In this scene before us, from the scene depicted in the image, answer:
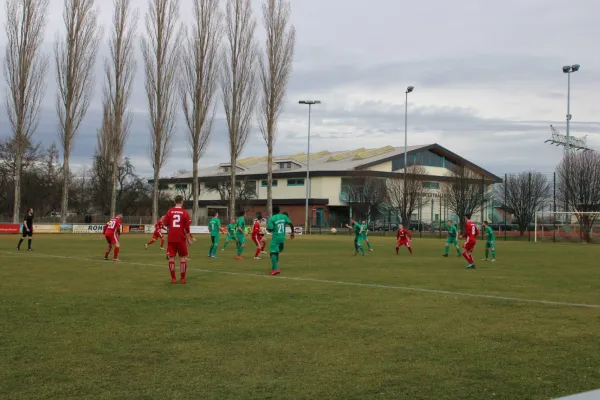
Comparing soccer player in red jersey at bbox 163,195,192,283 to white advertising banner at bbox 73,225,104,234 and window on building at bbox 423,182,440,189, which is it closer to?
white advertising banner at bbox 73,225,104,234

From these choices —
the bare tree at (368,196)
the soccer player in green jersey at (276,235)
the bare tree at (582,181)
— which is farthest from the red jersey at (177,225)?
the bare tree at (368,196)

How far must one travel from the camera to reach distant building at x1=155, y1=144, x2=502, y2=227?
83.8 meters

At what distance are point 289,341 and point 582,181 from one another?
2162 inches

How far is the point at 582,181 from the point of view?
55.6m

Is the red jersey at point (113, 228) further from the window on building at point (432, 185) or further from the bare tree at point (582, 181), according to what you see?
the window on building at point (432, 185)

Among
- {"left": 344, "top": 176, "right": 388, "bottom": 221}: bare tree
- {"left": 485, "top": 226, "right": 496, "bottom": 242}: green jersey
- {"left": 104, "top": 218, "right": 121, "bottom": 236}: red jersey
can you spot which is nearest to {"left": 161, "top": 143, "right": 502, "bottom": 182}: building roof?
{"left": 344, "top": 176, "right": 388, "bottom": 221}: bare tree

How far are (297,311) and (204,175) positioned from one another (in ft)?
305

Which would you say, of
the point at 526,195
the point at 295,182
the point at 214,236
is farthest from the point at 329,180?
the point at 214,236

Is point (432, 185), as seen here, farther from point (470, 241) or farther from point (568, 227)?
point (470, 241)

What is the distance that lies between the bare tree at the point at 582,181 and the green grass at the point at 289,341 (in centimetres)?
4563

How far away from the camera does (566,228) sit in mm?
52562

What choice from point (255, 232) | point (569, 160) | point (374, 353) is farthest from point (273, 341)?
point (569, 160)

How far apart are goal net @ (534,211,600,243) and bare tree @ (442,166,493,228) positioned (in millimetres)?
10864

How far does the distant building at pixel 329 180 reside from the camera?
3297 inches
